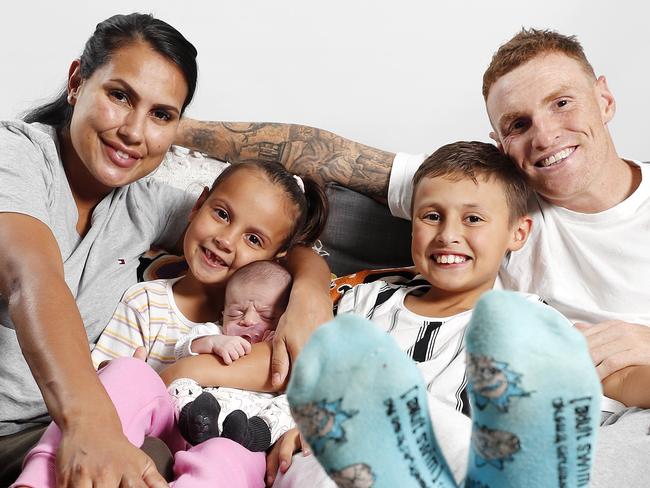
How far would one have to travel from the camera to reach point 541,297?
68.5 inches

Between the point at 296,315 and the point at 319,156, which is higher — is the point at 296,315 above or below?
below

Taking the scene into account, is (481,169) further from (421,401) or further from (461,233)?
(421,401)

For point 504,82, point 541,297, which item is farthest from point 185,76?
point 541,297

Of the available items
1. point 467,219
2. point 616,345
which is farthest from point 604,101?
point 616,345

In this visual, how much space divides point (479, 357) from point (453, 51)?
239 cm

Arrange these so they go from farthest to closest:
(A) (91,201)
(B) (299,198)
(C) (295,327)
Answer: (B) (299,198) → (A) (91,201) → (C) (295,327)

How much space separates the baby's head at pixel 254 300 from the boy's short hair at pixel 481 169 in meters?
0.42

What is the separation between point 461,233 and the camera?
1620mm

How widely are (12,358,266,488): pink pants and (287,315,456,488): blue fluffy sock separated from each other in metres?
0.42

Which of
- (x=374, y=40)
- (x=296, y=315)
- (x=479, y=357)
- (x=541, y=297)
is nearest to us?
(x=479, y=357)

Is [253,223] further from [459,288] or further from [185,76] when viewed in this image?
[459,288]

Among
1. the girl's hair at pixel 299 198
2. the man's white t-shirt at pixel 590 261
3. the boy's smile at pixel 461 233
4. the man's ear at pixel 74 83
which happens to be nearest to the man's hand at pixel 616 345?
the man's white t-shirt at pixel 590 261

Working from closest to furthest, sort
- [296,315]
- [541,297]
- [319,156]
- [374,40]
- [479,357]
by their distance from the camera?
[479,357]
[296,315]
[541,297]
[319,156]
[374,40]

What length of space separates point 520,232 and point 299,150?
771 mm
